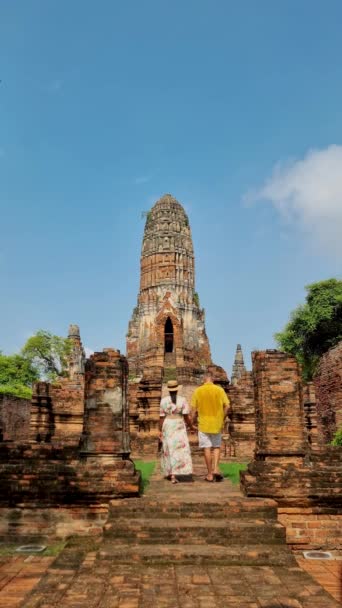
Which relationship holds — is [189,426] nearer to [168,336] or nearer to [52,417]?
[52,417]

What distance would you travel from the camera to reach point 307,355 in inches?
1045

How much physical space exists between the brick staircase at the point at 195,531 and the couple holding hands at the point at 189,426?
0.91 meters

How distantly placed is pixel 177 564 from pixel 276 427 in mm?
2584

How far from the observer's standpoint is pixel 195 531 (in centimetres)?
526

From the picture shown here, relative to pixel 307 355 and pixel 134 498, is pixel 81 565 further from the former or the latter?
pixel 307 355

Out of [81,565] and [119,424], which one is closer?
[81,565]

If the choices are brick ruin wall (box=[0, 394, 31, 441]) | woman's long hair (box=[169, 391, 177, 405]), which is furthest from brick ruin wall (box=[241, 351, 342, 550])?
brick ruin wall (box=[0, 394, 31, 441])

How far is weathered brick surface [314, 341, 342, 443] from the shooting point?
1675cm

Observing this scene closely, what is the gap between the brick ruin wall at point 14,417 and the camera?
64.5 ft

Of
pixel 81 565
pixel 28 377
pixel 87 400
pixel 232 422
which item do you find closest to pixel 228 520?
pixel 81 565

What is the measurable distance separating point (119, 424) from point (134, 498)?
3.73ft

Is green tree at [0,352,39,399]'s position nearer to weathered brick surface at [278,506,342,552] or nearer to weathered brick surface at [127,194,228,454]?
weathered brick surface at [127,194,228,454]

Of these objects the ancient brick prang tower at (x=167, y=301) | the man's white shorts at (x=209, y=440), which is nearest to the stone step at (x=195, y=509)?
the man's white shorts at (x=209, y=440)

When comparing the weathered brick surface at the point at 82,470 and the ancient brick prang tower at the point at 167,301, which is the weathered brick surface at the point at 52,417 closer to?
the weathered brick surface at the point at 82,470
